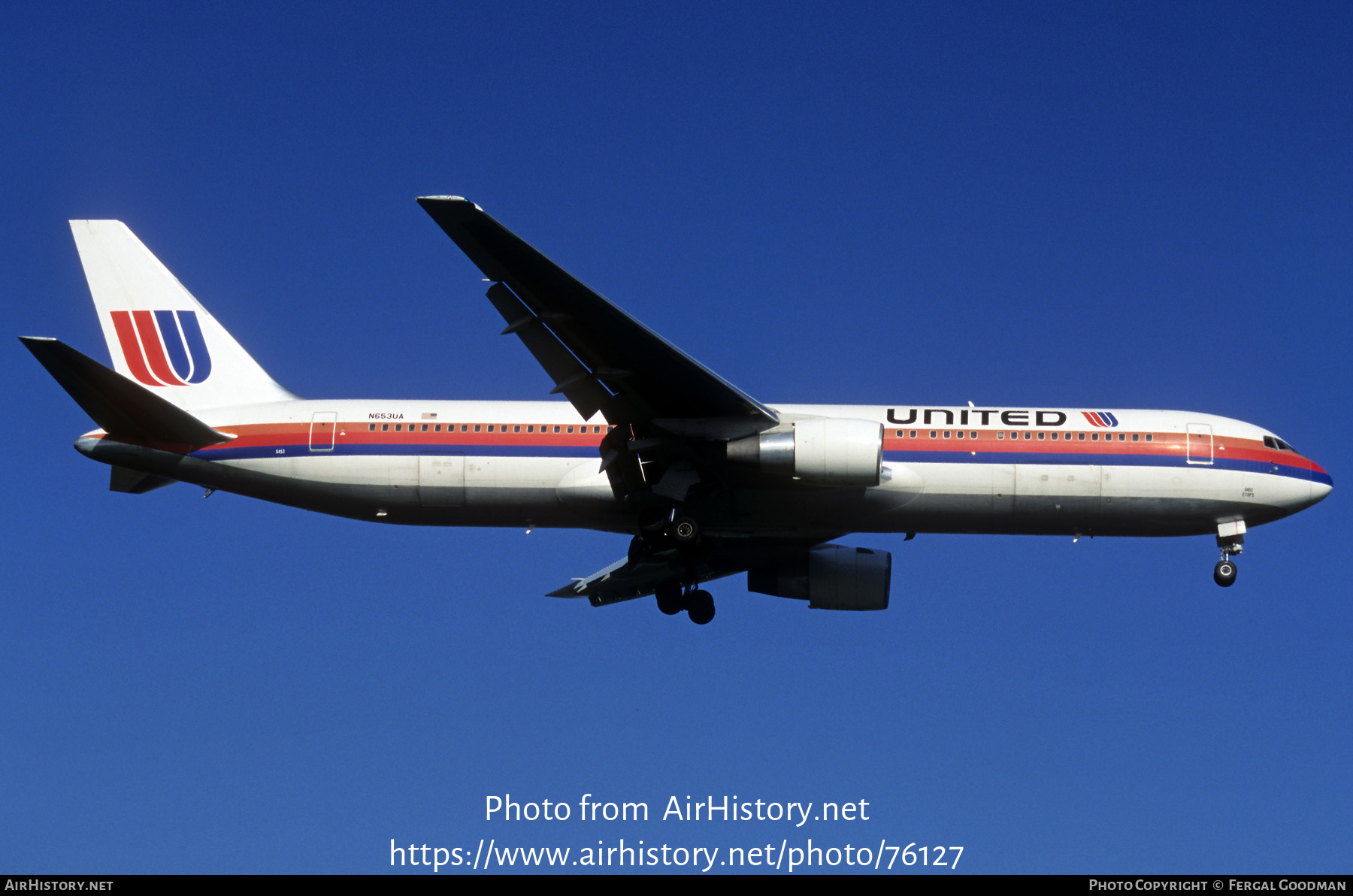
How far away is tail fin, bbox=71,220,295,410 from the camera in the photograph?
93.8 feet

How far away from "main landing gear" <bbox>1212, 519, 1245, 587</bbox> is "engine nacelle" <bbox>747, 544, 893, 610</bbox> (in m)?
6.99

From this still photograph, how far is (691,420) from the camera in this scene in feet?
80.4

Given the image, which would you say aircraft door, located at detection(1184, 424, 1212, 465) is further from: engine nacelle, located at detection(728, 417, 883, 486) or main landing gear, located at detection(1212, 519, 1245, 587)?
engine nacelle, located at detection(728, 417, 883, 486)

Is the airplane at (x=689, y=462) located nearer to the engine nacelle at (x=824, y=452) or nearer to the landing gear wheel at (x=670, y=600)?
the engine nacelle at (x=824, y=452)

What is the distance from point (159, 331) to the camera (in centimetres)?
2948

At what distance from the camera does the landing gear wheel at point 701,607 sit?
28625 millimetres

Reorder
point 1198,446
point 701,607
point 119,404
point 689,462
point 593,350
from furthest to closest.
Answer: point 701,607
point 1198,446
point 119,404
point 689,462
point 593,350

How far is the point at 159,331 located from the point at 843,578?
16.9 metres

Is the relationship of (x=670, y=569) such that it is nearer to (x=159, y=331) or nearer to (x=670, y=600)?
(x=670, y=600)

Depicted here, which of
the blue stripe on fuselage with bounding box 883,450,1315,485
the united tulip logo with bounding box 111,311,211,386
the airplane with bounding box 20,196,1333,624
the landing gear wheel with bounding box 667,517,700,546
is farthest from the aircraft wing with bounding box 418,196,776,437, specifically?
the united tulip logo with bounding box 111,311,211,386

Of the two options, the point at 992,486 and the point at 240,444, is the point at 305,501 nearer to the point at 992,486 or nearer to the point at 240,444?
the point at 240,444

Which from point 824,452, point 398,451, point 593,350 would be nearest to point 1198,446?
point 824,452

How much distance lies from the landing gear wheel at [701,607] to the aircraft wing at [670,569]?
423mm
